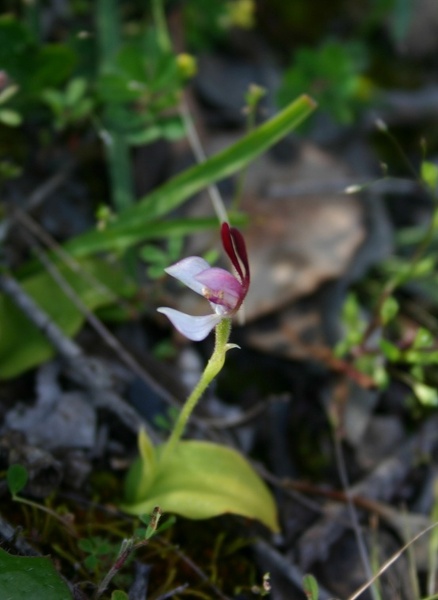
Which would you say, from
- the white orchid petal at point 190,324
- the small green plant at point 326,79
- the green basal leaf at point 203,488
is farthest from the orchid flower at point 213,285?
the small green plant at point 326,79

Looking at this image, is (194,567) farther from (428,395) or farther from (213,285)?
(428,395)

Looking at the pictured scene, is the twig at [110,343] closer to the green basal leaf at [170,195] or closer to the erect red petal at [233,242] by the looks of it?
the green basal leaf at [170,195]

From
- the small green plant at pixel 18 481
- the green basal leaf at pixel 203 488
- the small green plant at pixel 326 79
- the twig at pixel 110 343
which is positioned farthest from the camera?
the small green plant at pixel 326 79

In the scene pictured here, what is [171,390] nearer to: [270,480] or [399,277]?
[270,480]

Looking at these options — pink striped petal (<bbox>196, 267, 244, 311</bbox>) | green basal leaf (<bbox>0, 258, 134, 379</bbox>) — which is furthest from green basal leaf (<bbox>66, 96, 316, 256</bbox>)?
pink striped petal (<bbox>196, 267, 244, 311</bbox>)

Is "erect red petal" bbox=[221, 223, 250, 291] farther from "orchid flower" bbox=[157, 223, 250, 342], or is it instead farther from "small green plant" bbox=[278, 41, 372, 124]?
"small green plant" bbox=[278, 41, 372, 124]

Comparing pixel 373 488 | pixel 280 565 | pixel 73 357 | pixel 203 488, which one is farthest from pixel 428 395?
pixel 73 357

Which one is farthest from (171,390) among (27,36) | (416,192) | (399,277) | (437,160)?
(437,160)
